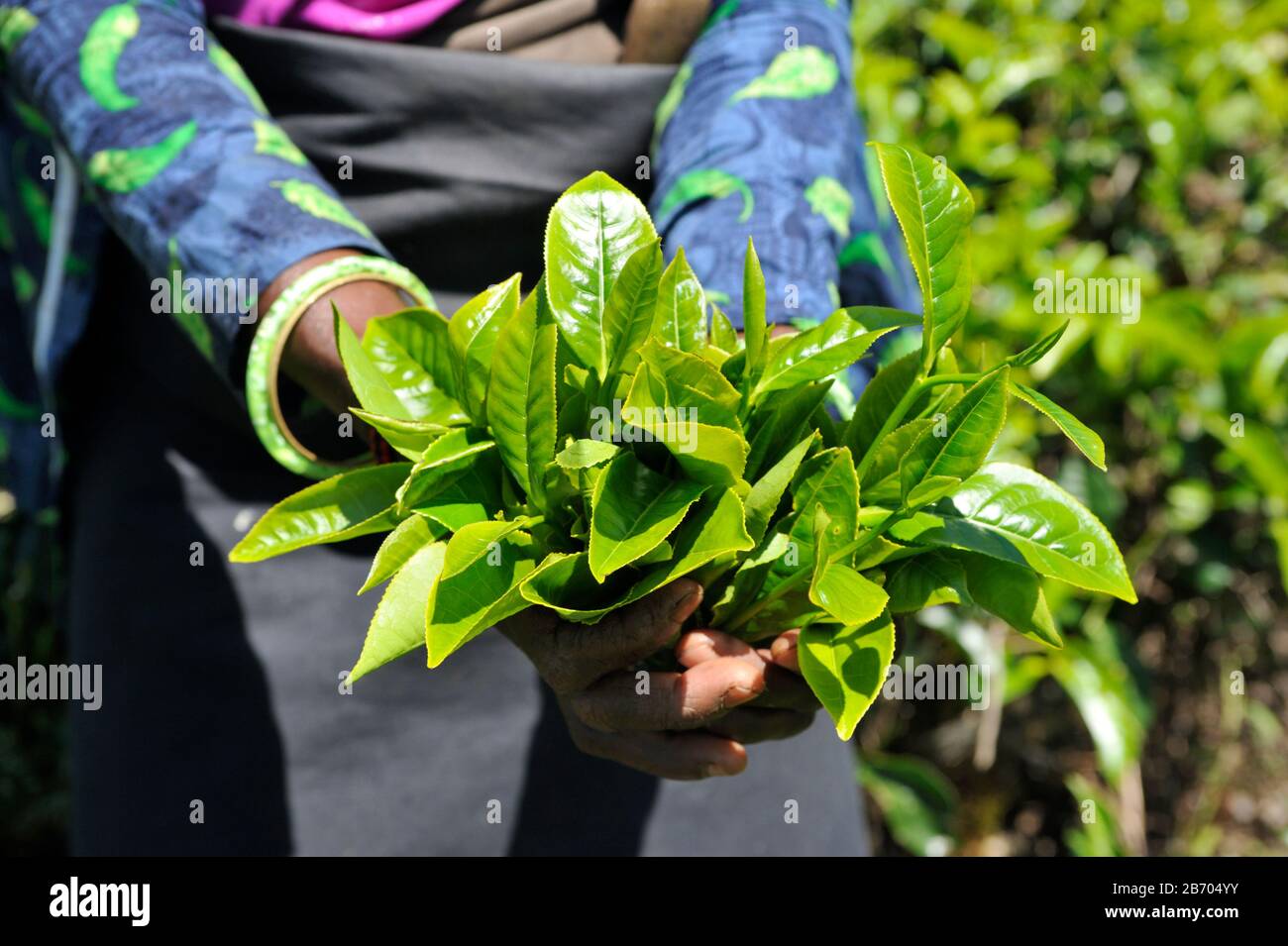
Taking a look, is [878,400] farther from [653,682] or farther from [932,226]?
[653,682]

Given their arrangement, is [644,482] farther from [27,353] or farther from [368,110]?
[27,353]

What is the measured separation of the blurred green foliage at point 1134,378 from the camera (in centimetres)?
170

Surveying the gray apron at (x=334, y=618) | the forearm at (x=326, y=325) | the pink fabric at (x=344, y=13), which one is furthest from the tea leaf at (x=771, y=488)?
the pink fabric at (x=344, y=13)

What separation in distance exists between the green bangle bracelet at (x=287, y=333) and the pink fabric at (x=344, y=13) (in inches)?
10.0

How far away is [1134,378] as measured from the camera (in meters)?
1.74

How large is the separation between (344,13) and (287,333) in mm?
330

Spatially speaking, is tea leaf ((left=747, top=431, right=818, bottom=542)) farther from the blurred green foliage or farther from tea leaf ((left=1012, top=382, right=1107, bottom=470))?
the blurred green foliage

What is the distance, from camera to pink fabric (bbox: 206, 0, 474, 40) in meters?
0.97

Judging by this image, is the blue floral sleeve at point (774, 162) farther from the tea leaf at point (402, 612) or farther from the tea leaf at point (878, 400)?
the tea leaf at point (402, 612)

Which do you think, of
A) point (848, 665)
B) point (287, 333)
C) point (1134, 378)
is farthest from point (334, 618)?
point (1134, 378)

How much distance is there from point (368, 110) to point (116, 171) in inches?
8.6

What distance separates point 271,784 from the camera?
1.04 meters

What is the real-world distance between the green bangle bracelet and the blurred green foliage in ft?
3.55
